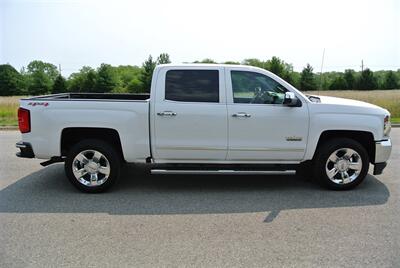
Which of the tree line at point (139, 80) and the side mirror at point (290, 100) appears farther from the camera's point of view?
the tree line at point (139, 80)

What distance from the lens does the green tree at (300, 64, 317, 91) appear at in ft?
236

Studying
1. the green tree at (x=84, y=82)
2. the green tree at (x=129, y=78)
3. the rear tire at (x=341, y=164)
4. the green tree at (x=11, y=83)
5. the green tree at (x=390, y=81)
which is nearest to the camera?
the rear tire at (x=341, y=164)

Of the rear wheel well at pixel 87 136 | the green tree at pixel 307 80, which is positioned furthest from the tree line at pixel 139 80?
the rear wheel well at pixel 87 136

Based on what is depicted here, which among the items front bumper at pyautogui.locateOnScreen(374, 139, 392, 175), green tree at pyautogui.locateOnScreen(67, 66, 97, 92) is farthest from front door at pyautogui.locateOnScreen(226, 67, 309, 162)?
green tree at pyautogui.locateOnScreen(67, 66, 97, 92)

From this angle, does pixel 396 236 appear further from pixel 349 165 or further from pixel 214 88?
pixel 214 88

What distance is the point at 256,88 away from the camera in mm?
5531

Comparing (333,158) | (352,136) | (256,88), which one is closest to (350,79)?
(352,136)

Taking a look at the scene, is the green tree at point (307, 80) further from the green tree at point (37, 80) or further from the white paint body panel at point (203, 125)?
the white paint body panel at point (203, 125)

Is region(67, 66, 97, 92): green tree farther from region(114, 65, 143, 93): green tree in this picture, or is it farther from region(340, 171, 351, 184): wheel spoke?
region(340, 171, 351, 184): wheel spoke

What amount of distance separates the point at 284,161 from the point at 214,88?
153 centimetres

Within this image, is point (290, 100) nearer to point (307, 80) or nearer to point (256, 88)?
point (256, 88)

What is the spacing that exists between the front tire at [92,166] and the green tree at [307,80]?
7042 centimetres

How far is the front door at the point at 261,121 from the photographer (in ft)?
17.7

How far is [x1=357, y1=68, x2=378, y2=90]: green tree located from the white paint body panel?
254 ft
